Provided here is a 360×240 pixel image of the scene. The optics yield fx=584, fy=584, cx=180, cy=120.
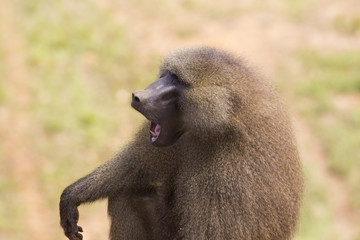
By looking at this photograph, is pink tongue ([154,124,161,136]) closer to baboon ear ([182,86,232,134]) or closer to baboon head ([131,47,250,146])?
baboon head ([131,47,250,146])

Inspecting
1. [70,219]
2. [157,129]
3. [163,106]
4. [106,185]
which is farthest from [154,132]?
[70,219]

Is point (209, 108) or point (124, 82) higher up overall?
point (124, 82)

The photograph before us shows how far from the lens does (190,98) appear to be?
124 inches

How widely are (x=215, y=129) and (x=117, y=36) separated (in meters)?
6.67

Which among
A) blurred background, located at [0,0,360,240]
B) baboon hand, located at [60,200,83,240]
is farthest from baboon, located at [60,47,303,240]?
blurred background, located at [0,0,360,240]

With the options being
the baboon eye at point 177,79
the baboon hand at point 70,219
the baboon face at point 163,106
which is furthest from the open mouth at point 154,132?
the baboon hand at point 70,219

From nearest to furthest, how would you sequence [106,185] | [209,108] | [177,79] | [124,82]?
[209,108] → [177,79] → [106,185] → [124,82]

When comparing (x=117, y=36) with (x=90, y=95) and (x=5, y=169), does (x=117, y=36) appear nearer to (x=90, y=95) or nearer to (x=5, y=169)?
(x=90, y=95)

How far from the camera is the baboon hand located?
393 cm

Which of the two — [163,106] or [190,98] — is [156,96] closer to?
[163,106]

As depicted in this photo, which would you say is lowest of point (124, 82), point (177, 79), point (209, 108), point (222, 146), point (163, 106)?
point (222, 146)

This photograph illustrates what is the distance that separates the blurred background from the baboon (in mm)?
3422

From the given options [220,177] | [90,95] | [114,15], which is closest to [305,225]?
[90,95]

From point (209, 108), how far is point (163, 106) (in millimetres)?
262
